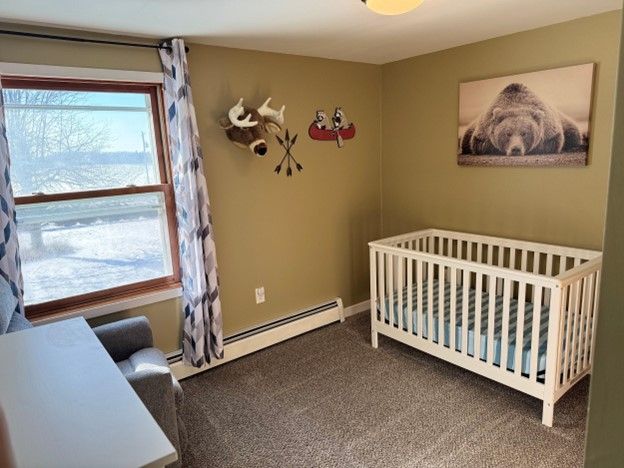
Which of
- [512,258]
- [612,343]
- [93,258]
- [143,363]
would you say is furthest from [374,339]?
[612,343]

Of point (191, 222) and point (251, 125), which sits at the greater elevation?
point (251, 125)

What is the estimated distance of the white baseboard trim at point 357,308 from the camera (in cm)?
370

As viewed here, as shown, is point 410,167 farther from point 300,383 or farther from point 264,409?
point 264,409

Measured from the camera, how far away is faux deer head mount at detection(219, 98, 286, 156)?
8.79 ft

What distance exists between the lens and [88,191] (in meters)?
2.42

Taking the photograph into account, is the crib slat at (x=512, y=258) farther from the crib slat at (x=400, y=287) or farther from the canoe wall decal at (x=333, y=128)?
the canoe wall decal at (x=333, y=128)

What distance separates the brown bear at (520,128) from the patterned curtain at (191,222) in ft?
6.36

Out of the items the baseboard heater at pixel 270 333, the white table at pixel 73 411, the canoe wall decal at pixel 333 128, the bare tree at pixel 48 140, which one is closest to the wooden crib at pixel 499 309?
the baseboard heater at pixel 270 333

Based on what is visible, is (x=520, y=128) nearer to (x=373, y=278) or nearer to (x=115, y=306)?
(x=373, y=278)

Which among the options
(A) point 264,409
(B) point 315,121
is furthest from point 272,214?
(A) point 264,409

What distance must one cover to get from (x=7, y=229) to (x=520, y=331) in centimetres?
265

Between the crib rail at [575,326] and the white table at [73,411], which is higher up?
the white table at [73,411]

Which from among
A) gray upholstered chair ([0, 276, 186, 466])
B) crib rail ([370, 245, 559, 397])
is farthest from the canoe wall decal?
gray upholstered chair ([0, 276, 186, 466])

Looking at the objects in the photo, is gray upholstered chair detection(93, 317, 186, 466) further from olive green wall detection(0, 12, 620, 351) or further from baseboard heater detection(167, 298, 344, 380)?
baseboard heater detection(167, 298, 344, 380)
